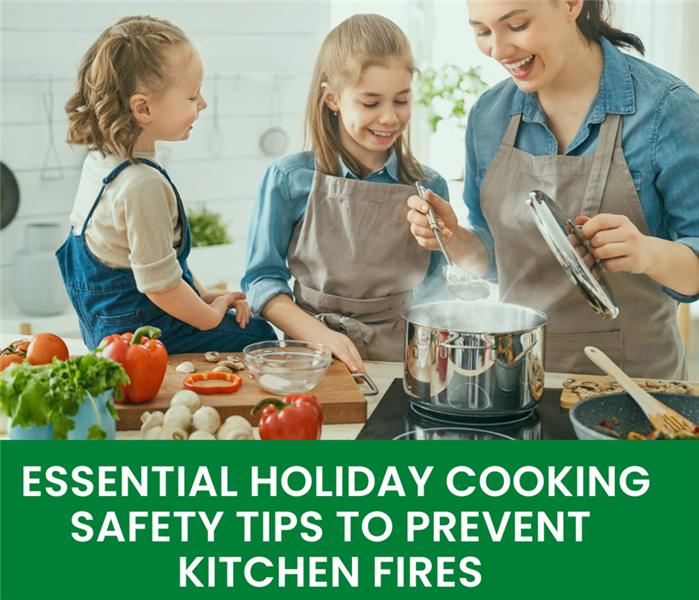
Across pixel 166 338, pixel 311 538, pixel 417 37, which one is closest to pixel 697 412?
pixel 311 538

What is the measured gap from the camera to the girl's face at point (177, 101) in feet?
4.78

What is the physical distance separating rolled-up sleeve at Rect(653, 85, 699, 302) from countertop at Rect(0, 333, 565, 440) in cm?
40

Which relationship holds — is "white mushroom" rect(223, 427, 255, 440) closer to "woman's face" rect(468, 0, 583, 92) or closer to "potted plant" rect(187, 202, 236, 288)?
"woman's face" rect(468, 0, 583, 92)

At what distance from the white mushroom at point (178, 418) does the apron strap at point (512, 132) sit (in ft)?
3.09

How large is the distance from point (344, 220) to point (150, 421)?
742 mm

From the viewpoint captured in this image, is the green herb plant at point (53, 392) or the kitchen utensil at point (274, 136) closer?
the green herb plant at point (53, 392)

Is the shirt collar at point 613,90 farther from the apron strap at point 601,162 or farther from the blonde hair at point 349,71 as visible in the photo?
the blonde hair at point 349,71

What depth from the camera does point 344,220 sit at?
1654mm

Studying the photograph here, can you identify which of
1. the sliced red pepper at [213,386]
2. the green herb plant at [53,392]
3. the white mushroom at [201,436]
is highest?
the green herb plant at [53,392]

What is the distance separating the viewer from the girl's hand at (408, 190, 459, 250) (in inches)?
58.3

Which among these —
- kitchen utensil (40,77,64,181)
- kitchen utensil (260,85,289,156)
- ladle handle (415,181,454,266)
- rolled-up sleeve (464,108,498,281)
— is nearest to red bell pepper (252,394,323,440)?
ladle handle (415,181,454,266)

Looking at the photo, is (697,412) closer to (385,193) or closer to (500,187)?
(500,187)

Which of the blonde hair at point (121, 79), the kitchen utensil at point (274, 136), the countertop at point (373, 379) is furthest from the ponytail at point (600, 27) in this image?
the kitchen utensil at point (274, 136)

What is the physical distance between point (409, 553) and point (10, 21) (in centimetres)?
307
